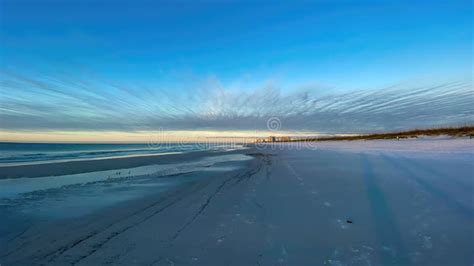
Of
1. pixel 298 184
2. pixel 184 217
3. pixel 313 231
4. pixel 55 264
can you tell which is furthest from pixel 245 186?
pixel 55 264

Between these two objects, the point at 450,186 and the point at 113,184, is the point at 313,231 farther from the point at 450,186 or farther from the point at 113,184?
the point at 113,184

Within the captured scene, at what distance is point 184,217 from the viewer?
5723mm

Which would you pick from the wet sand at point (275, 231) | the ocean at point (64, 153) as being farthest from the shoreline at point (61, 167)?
the wet sand at point (275, 231)

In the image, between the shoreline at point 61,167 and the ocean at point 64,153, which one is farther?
the ocean at point 64,153

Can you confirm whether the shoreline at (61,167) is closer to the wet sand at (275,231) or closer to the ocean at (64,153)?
the ocean at (64,153)

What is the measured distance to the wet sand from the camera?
370cm

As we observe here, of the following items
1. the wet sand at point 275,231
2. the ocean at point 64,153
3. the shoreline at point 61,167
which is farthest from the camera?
the ocean at point 64,153

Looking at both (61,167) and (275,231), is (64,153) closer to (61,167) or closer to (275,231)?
(61,167)

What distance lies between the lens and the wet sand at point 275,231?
146 inches

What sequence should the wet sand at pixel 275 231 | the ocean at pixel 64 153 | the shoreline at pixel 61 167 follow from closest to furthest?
1. the wet sand at pixel 275 231
2. the shoreline at pixel 61 167
3. the ocean at pixel 64 153

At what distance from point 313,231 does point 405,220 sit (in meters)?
1.83

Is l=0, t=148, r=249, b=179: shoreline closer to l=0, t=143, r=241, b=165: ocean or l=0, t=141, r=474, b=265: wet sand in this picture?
l=0, t=143, r=241, b=165: ocean

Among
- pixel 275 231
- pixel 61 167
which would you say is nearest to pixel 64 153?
pixel 61 167

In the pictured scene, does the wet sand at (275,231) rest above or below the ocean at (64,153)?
below
